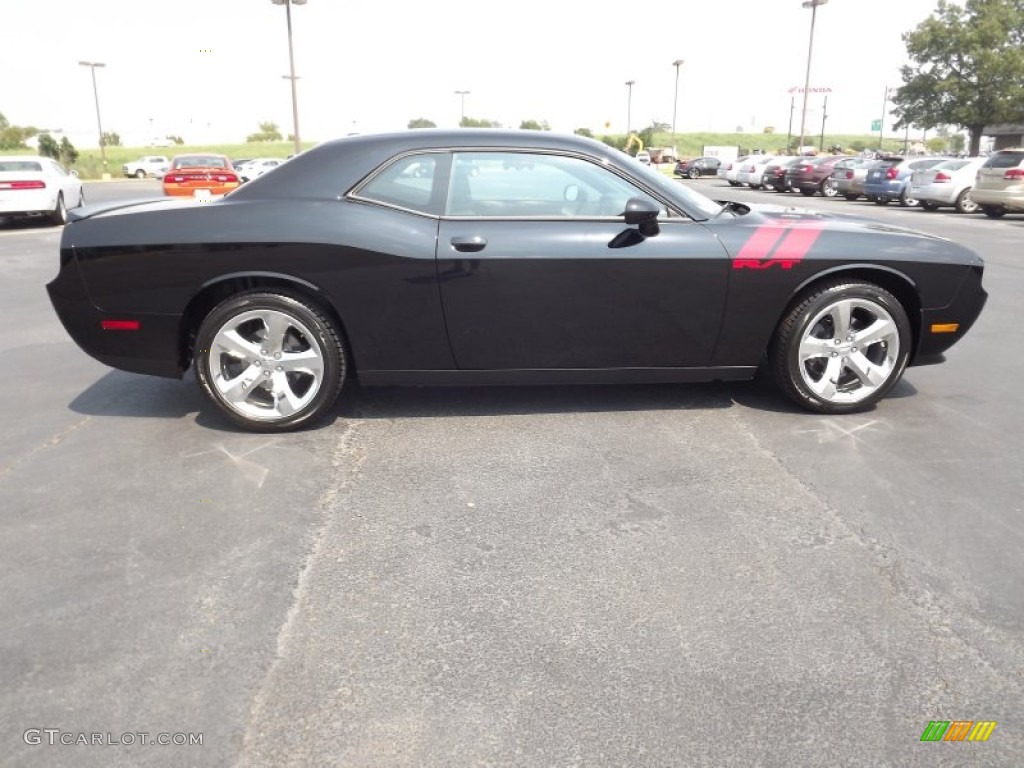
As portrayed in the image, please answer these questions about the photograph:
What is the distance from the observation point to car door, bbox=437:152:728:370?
3928 mm

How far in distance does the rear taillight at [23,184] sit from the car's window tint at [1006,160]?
19.2 metres

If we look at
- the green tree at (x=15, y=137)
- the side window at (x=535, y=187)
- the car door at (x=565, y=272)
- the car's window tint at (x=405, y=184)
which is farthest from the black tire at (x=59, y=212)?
the green tree at (x=15, y=137)

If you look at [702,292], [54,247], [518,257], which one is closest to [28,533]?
[518,257]

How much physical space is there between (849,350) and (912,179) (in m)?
18.8

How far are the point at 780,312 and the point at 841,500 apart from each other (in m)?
1.21

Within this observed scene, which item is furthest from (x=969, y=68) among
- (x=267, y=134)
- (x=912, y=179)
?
(x=267, y=134)

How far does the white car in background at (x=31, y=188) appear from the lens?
46.5 feet

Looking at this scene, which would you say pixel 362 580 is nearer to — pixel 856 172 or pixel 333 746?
pixel 333 746

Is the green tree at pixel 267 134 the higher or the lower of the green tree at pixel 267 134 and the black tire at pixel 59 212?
Answer: the higher

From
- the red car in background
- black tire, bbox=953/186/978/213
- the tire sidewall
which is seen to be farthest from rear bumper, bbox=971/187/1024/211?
the red car in background

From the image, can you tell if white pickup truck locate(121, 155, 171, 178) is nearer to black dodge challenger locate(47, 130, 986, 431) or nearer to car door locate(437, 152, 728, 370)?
black dodge challenger locate(47, 130, 986, 431)

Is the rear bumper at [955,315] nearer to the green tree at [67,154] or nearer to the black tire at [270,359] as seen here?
the black tire at [270,359]
